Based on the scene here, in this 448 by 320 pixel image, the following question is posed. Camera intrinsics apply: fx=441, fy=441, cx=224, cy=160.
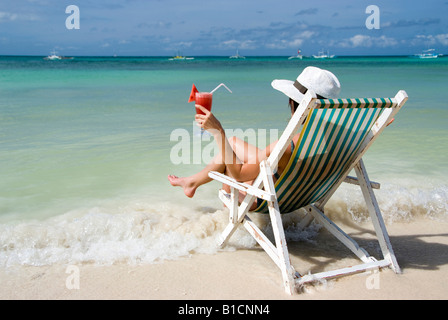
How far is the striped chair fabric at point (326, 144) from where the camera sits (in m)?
2.42

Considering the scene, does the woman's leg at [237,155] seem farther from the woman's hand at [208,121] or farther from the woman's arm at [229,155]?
the woman's hand at [208,121]

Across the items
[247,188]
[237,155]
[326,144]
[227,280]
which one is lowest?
[227,280]

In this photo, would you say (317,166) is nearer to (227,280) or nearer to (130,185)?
(227,280)

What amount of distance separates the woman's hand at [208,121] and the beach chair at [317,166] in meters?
0.34

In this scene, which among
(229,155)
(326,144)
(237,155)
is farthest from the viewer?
(237,155)

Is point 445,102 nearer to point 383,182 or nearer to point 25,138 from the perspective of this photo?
point 383,182

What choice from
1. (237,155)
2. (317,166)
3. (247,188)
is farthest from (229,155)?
(317,166)

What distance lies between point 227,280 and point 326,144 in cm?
Answer: 100

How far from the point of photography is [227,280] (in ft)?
8.70

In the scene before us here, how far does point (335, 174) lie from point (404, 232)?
3.83 ft

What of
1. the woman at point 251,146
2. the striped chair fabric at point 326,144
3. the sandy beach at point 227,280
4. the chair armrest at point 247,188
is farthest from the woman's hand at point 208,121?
the sandy beach at point 227,280
